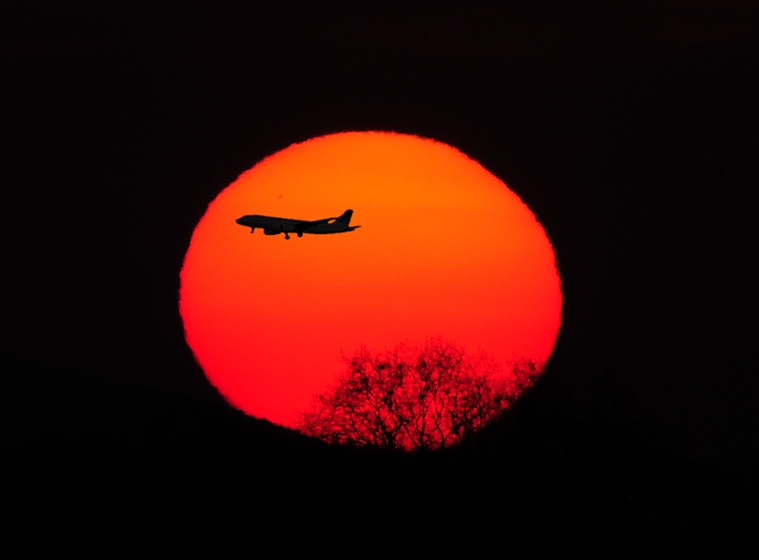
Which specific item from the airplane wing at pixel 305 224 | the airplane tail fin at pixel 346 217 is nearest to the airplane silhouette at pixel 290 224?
the airplane wing at pixel 305 224

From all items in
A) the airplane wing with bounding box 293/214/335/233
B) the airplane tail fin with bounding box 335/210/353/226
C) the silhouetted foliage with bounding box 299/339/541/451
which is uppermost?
the airplane tail fin with bounding box 335/210/353/226

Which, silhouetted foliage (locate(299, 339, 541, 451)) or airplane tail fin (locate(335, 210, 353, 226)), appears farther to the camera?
airplane tail fin (locate(335, 210, 353, 226))

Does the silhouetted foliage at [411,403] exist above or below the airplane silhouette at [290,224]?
A: below

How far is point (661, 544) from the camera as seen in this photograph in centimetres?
4272

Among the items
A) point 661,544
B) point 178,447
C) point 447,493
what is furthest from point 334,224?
point 661,544

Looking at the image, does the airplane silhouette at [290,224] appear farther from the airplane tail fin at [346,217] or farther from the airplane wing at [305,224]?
the airplane tail fin at [346,217]

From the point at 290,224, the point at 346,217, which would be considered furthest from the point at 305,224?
the point at 346,217

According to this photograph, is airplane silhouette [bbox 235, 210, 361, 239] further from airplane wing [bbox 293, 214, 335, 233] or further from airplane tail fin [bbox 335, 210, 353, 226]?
airplane tail fin [bbox 335, 210, 353, 226]

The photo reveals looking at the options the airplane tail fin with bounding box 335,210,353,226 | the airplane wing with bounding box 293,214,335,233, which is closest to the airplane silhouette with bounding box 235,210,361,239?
the airplane wing with bounding box 293,214,335,233

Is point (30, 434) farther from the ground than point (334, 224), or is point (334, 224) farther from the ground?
point (334, 224)

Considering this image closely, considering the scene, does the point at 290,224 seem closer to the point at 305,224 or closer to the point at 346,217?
the point at 305,224

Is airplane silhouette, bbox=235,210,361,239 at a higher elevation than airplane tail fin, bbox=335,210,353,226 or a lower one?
lower

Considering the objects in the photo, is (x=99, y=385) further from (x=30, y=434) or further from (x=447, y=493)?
(x=447, y=493)

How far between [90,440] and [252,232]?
24478mm
